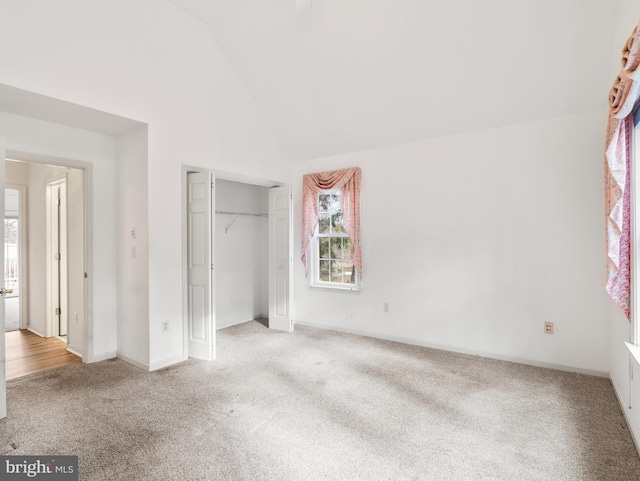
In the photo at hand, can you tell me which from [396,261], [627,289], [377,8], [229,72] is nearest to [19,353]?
[229,72]

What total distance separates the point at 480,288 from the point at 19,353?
5.27 meters

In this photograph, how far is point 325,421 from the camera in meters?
2.50

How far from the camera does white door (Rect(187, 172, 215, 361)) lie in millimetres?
3744

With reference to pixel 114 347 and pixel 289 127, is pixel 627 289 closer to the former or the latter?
pixel 289 127

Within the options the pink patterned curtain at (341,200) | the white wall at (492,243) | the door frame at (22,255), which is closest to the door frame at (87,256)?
the door frame at (22,255)

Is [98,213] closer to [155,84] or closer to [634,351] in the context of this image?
[155,84]

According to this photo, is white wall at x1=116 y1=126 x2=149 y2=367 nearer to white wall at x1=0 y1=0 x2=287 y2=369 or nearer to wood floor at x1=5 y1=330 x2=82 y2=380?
white wall at x1=0 y1=0 x2=287 y2=369

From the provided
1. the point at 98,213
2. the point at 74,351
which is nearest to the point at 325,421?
the point at 98,213

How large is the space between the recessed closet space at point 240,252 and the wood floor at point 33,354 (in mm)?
1858

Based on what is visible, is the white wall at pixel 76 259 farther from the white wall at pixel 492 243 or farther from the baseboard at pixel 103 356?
the white wall at pixel 492 243

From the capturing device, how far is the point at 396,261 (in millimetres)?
4457

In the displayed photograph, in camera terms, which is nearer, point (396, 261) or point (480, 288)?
point (480, 288)

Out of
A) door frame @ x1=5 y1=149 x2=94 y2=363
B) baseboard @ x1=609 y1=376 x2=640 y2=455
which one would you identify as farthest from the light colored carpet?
door frame @ x1=5 y1=149 x2=94 y2=363

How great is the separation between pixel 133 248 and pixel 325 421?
259cm
